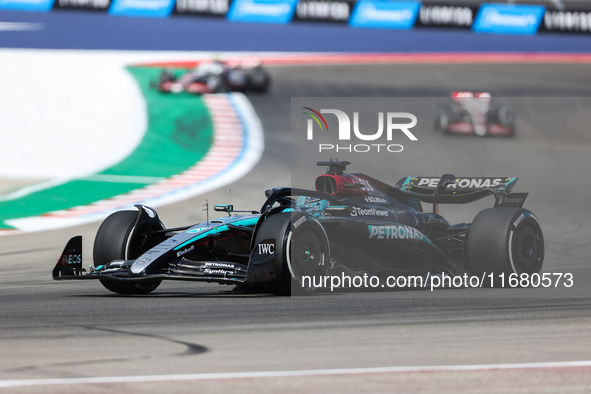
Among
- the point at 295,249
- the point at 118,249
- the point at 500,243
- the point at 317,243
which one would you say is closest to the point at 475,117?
the point at 500,243

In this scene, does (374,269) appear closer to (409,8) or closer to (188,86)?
(188,86)

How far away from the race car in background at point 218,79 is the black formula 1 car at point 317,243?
1929 cm

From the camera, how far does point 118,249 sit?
27.6ft

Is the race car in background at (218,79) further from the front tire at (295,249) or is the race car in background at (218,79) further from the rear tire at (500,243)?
the front tire at (295,249)

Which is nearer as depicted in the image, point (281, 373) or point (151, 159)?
point (281, 373)

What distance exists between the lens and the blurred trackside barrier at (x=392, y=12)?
3400 cm

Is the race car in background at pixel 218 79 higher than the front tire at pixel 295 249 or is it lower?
higher

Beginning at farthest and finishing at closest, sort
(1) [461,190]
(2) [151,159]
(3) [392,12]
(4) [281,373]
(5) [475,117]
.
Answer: (3) [392,12]
(5) [475,117]
(2) [151,159]
(1) [461,190]
(4) [281,373]

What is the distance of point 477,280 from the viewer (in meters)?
8.68

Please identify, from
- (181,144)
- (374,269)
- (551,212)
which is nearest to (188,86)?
(181,144)

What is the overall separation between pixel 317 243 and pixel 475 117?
53.4 feet

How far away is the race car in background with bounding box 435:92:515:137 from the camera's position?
2312 centimetres

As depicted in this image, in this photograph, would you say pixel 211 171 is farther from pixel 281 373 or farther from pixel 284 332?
pixel 281 373

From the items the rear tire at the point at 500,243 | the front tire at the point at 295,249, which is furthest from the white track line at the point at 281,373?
the rear tire at the point at 500,243
